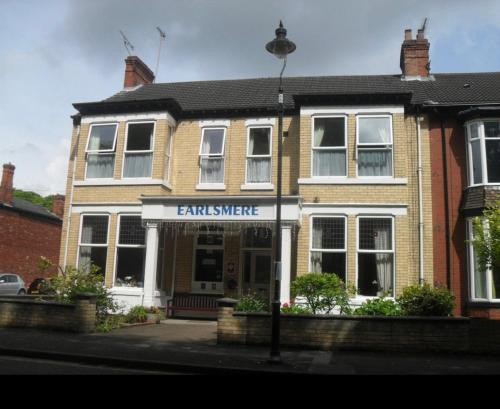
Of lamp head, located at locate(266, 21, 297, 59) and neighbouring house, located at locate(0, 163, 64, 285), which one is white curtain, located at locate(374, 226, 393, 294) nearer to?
lamp head, located at locate(266, 21, 297, 59)

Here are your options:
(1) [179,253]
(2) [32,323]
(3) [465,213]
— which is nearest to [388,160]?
(3) [465,213]

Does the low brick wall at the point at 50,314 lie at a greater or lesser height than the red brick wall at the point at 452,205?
lesser

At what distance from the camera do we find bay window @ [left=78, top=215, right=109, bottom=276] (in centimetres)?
1762

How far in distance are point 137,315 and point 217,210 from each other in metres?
4.07

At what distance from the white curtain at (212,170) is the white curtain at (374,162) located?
4.86m

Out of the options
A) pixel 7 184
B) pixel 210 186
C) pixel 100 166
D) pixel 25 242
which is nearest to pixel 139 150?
pixel 100 166

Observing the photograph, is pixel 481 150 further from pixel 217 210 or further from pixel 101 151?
pixel 101 151

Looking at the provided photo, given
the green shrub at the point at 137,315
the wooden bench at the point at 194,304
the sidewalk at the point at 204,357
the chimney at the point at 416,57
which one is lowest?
the sidewalk at the point at 204,357

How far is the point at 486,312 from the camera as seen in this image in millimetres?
14633

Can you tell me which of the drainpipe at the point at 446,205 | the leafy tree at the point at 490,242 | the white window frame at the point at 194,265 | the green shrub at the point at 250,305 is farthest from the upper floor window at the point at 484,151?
the white window frame at the point at 194,265

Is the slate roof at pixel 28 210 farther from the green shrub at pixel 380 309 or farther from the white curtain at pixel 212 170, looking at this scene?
the green shrub at pixel 380 309

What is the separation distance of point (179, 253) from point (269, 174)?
4237 millimetres

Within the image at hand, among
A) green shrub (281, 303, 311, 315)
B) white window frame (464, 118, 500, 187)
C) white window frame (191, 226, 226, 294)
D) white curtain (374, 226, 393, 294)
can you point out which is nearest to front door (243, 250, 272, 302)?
white window frame (191, 226, 226, 294)

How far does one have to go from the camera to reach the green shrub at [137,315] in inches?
600
